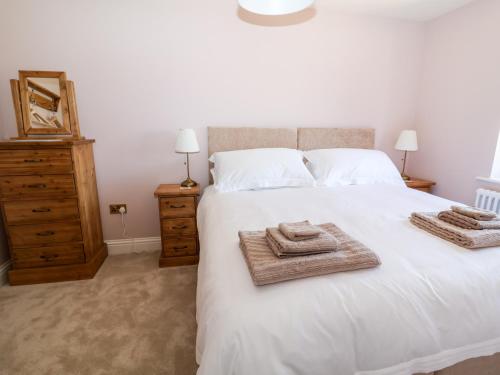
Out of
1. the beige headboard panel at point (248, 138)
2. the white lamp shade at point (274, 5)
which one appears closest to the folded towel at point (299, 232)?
the white lamp shade at point (274, 5)

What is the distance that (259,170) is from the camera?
87.6 inches

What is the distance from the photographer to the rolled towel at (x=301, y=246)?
0.98 metres

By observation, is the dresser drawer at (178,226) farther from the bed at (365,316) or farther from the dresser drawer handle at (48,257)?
the bed at (365,316)

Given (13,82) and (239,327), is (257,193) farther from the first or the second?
(13,82)

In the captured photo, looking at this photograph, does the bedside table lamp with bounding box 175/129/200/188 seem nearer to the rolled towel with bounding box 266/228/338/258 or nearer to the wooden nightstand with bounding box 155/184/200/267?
the wooden nightstand with bounding box 155/184/200/267

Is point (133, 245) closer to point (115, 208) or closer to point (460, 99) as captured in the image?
point (115, 208)

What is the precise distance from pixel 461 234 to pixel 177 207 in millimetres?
1893

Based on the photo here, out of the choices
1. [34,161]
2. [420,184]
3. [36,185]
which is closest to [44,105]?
[34,161]

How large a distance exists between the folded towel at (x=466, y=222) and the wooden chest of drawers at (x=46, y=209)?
2461 millimetres

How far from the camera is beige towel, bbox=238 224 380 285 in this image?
90 centimetres

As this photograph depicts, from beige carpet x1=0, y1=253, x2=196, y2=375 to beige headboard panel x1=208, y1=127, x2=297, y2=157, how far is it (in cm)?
119

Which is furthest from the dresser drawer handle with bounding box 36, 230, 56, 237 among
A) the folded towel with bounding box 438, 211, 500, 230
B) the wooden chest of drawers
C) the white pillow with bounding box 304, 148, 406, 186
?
the folded towel with bounding box 438, 211, 500, 230

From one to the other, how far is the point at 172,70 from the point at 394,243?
2231mm

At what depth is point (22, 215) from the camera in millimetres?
1992
